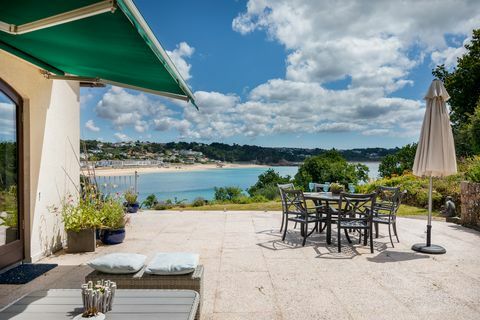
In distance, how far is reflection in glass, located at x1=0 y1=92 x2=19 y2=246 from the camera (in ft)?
15.7

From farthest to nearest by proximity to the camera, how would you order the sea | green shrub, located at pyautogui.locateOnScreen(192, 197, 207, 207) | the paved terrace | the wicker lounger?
the sea → green shrub, located at pyautogui.locateOnScreen(192, 197, 207, 207) → the paved terrace → the wicker lounger

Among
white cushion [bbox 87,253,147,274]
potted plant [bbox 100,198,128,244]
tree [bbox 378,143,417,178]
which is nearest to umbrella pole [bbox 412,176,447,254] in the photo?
white cushion [bbox 87,253,147,274]

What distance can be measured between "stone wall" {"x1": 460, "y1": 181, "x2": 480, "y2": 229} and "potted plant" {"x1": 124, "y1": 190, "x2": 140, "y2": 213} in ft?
26.8

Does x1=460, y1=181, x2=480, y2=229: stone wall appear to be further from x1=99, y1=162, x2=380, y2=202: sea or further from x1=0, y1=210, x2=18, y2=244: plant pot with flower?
x1=0, y1=210, x2=18, y2=244: plant pot with flower

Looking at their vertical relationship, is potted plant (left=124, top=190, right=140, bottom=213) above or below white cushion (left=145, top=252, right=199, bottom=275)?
below

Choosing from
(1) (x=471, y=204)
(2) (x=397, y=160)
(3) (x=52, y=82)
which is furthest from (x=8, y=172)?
(2) (x=397, y=160)

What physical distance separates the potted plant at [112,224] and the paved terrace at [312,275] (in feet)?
0.62

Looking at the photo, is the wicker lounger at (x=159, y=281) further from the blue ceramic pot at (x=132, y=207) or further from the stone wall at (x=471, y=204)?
the blue ceramic pot at (x=132, y=207)

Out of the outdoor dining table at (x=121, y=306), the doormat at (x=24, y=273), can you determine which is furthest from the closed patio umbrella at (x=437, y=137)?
the doormat at (x=24, y=273)

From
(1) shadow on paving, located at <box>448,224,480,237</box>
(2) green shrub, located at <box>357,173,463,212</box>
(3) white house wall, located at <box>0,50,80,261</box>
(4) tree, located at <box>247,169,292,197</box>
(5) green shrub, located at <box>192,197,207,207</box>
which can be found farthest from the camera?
(4) tree, located at <box>247,169,292,197</box>

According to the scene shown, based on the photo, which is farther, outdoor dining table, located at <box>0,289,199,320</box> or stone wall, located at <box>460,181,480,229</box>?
stone wall, located at <box>460,181,480,229</box>

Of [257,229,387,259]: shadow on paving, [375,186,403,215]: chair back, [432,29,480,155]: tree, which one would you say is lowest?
[257,229,387,259]: shadow on paving

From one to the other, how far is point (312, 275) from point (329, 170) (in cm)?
1333

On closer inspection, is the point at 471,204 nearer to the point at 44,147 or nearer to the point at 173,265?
the point at 173,265
